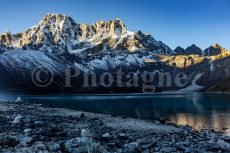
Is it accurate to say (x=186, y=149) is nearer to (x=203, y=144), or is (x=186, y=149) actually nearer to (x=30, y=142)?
(x=203, y=144)

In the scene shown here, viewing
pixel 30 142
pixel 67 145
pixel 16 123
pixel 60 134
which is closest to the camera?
pixel 67 145

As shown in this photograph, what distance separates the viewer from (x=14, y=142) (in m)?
28.8

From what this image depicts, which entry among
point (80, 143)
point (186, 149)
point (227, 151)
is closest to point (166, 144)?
point (186, 149)

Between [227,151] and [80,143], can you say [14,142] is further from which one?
[227,151]

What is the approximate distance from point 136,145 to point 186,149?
14.3 ft

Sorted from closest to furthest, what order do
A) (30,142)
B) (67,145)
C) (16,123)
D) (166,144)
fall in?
(67,145) → (30,142) → (166,144) → (16,123)

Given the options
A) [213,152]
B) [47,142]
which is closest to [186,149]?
[213,152]

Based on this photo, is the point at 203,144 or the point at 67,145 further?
the point at 203,144

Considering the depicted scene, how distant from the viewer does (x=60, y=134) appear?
36.2m

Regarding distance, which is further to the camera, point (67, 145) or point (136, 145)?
point (136, 145)

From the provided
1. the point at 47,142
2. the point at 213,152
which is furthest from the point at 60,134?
the point at 213,152

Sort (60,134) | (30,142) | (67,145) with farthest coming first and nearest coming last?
(60,134) < (30,142) < (67,145)

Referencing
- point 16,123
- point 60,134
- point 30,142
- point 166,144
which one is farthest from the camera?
point 16,123

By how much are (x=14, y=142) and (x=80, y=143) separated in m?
5.39
